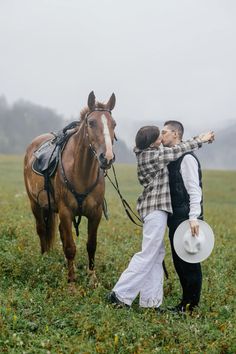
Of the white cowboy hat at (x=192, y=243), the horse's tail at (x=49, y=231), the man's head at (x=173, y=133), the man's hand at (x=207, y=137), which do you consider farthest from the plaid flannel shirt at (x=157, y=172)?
the horse's tail at (x=49, y=231)

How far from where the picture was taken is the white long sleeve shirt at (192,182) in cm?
698

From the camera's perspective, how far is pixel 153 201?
729 cm

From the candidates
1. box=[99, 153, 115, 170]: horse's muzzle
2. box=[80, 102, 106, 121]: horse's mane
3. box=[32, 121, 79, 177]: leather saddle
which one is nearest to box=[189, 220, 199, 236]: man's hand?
box=[99, 153, 115, 170]: horse's muzzle

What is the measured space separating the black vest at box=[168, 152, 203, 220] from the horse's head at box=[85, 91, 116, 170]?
92cm

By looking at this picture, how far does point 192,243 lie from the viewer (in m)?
7.08

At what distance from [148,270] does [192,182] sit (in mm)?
1484

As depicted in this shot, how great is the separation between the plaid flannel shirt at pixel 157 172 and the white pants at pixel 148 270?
15 cm

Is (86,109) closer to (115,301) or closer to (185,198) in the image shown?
(185,198)

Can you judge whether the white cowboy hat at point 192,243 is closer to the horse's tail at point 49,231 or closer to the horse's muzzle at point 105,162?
the horse's muzzle at point 105,162

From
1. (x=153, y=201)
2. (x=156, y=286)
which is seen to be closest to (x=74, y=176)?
(x=153, y=201)

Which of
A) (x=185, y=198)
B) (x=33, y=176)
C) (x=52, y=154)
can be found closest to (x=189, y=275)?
(x=185, y=198)

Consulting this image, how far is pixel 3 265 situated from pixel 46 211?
194 centimetres

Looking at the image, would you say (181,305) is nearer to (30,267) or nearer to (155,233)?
(155,233)

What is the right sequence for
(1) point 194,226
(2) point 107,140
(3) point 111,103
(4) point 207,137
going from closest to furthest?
(1) point 194,226
(4) point 207,137
(2) point 107,140
(3) point 111,103
